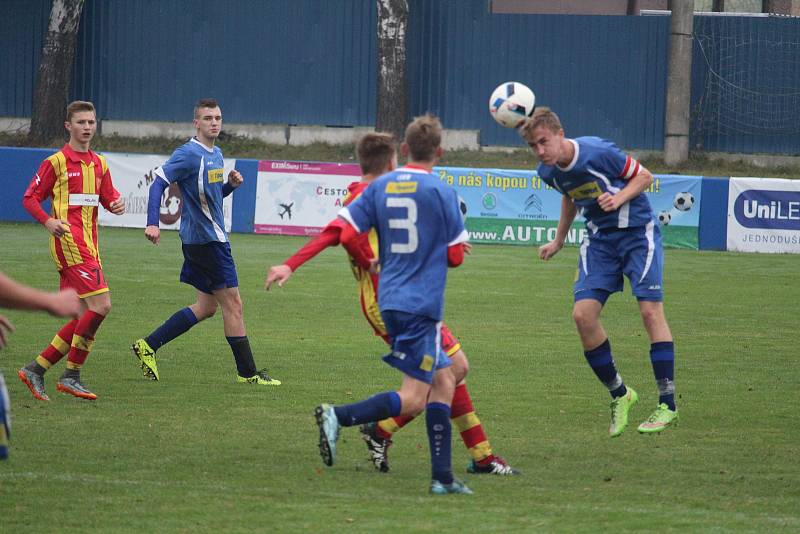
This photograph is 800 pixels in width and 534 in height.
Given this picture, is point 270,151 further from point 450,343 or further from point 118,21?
point 450,343

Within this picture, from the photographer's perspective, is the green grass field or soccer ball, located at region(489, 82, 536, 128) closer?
the green grass field

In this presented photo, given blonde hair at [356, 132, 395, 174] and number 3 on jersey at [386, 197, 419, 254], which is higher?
blonde hair at [356, 132, 395, 174]

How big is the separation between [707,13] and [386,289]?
24.7 meters

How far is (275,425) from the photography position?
779 cm

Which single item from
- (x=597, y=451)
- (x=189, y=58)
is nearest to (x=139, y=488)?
(x=597, y=451)

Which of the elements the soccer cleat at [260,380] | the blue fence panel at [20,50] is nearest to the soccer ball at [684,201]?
the soccer cleat at [260,380]

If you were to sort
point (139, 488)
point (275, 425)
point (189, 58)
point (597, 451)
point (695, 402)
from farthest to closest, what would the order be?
point (189, 58) < point (695, 402) < point (275, 425) < point (597, 451) < point (139, 488)

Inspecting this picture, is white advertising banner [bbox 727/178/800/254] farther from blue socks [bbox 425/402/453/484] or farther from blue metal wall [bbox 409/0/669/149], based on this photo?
blue socks [bbox 425/402/453/484]

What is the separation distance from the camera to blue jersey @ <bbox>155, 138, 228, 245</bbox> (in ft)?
30.5

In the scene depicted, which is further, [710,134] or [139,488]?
[710,134]

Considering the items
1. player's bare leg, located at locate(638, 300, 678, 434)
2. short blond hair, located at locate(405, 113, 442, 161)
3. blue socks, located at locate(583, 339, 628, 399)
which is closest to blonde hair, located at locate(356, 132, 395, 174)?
short blond hair, located at locate(405, 113, 442, 161)

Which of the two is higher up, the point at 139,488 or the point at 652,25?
the point at 652,25

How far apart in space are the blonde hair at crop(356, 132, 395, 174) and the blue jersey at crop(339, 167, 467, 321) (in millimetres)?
380

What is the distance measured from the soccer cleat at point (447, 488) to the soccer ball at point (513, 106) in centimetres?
261
